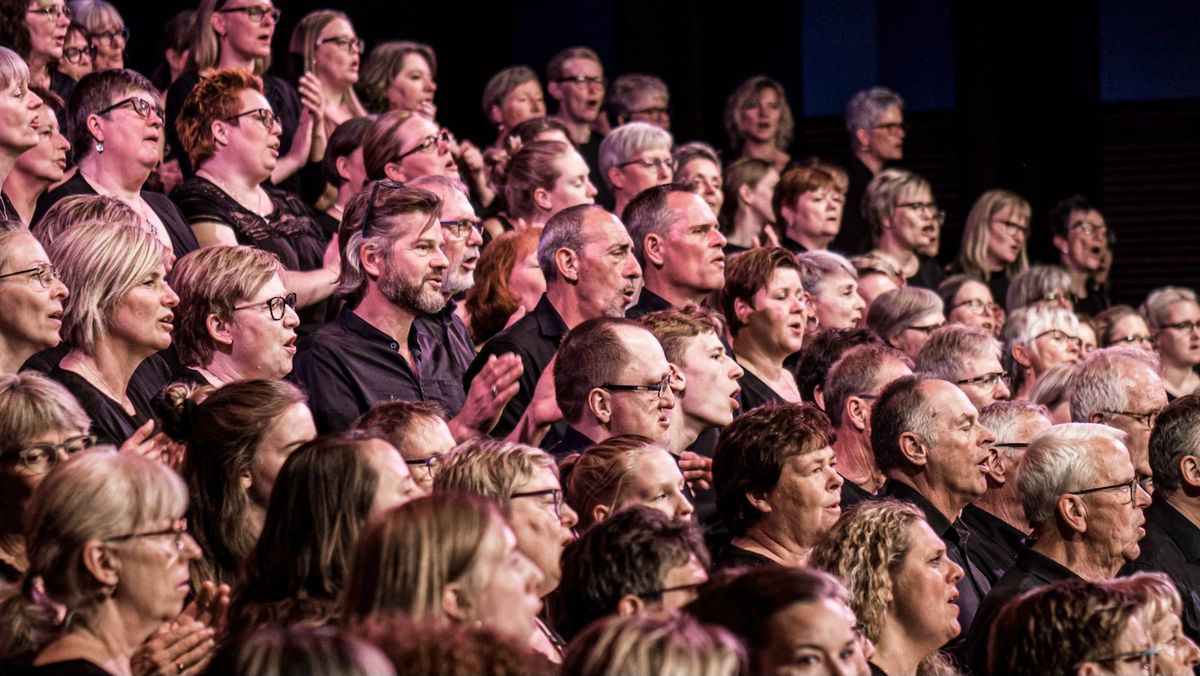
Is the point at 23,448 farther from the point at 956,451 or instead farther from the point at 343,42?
the point at 343,42

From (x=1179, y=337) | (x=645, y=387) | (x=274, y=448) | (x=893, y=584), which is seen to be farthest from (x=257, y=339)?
(x=1179, y=337)

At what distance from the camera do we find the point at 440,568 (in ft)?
8.26

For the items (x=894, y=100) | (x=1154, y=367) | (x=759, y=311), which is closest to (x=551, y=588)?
(x=759, y=311)

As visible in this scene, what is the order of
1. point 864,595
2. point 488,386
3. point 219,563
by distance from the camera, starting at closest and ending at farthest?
point 219,563, point 864,595, point 488,386

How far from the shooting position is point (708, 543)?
4484mm

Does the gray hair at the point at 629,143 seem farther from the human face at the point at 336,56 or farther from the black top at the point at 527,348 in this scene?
the black top at the point at 527,348

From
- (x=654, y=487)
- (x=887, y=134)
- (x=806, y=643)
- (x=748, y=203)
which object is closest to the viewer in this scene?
(x=806, y=643)

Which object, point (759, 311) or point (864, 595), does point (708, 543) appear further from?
point (759, 311)

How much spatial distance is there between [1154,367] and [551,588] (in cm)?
339

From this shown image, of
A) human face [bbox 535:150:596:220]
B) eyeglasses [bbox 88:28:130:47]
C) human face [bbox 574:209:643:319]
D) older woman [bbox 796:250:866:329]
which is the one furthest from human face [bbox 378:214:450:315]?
eyeglasses [bbox 88:28:130:47]

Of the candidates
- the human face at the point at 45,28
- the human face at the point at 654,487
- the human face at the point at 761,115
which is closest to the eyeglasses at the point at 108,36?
the human face at the point at 45,28

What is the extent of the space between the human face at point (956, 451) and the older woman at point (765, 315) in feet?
2.61

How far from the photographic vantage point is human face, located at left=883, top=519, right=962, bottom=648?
379cm

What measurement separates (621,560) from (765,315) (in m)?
2.64
